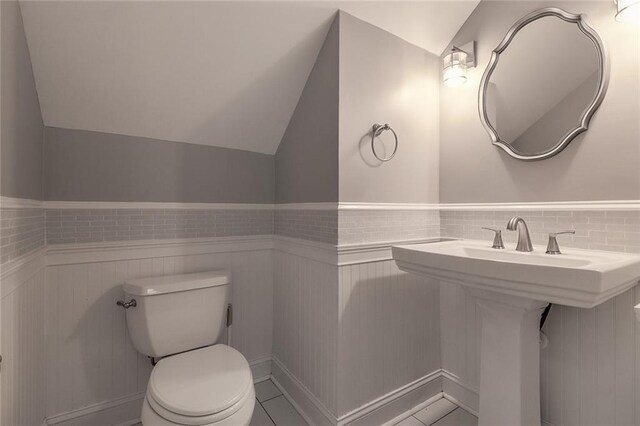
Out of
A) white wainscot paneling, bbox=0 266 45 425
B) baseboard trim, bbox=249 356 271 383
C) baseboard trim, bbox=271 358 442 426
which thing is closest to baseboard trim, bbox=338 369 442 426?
baseboard trim, bbox=271 358 442 426

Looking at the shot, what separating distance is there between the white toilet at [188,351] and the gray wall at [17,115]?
23.8 inches

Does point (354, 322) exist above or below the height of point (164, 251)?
below

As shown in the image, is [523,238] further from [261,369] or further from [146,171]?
[146,171]

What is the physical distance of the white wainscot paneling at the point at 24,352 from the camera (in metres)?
0.98

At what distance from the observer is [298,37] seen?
148cm

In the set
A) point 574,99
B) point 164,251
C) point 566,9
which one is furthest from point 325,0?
point 164,251

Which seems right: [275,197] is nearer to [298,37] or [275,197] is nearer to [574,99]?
[298,37]

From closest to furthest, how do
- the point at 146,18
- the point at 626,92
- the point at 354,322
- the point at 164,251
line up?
the point at 626,92
the point at 146,18
the point at 354,322
the point at 164,251

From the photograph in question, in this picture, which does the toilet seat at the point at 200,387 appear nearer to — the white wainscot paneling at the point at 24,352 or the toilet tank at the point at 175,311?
the toilet tank at the point at 175,311

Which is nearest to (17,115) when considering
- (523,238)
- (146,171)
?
(146,171)

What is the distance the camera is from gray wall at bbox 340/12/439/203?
1436mm

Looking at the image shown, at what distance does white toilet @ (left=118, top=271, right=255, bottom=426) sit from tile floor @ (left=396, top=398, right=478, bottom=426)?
0.93m

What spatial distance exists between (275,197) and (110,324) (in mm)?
1092

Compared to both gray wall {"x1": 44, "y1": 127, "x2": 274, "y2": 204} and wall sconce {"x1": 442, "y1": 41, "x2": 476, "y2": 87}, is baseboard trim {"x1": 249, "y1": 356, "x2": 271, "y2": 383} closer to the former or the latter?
gray wall {"x1": 44, "y1": 127, "x2": 274, "y2": 204}
